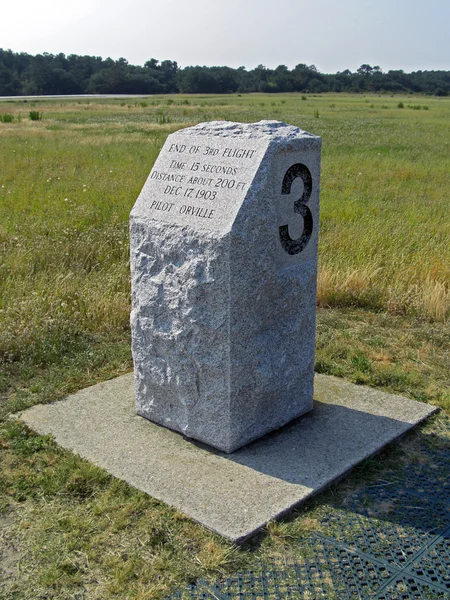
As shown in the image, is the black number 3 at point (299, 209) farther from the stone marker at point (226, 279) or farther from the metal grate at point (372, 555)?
the metal grate at point (372, 555)

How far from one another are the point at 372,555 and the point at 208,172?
2.17 metres

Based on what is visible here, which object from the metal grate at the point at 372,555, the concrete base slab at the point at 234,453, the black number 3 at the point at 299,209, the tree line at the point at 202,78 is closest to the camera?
the metal grate at the point at 372,555

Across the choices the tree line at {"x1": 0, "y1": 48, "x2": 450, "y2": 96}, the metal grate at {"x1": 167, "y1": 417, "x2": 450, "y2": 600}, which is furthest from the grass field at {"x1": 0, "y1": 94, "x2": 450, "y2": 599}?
the tree line at {"x1": 0, "y1": 48, "x2": 450, "y2": 96}

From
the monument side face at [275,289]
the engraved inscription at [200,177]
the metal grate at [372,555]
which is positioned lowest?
the metal grate at [372,555]

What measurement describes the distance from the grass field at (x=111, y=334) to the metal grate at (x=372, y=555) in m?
0.12

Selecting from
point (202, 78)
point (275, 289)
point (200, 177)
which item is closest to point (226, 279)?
point (275, 289)

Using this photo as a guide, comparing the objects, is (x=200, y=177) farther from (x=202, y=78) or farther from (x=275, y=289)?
(x=202, y=78)

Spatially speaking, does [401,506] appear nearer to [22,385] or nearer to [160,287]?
[160,287]

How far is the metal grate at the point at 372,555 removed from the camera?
277 centimetres

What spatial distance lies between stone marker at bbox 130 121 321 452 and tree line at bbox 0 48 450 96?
3861 inches

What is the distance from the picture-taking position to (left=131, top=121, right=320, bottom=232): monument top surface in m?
3.57

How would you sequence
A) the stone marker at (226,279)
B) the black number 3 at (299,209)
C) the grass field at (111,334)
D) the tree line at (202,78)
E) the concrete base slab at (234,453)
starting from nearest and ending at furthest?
the grass field at (111,334)
the concrete base slab at (234,453)
the stone marker at (226,279)
the black number 3 at (299,209)
the tree line at (202,78)

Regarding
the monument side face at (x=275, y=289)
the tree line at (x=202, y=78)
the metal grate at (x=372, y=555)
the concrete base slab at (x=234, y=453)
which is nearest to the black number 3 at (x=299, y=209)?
the monument side face at (x=275, y=289)

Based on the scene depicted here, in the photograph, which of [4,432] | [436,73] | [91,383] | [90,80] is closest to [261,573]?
[4,432]
